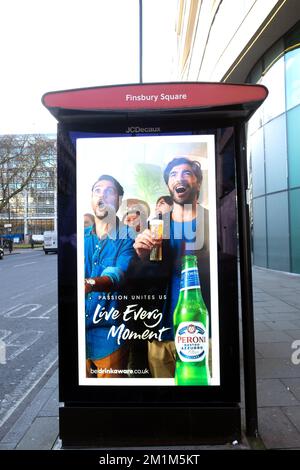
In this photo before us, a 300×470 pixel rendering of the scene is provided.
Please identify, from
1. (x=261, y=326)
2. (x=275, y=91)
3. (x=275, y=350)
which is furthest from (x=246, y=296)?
(x=275, y=91)

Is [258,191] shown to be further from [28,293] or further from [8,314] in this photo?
[8,314]

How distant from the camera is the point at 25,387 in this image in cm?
457

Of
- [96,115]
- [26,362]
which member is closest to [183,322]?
[96,115]

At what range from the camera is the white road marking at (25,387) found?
395 cm

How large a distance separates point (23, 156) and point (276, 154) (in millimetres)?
Answer: 40875

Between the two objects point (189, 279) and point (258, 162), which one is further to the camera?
point (258, 162)

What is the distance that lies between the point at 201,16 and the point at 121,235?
27259 millimetres

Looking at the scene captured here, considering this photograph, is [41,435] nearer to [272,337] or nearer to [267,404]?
[267,404]

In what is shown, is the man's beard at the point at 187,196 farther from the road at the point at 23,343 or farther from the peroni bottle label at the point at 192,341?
the road at the point at 23,343

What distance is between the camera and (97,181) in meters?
3.04

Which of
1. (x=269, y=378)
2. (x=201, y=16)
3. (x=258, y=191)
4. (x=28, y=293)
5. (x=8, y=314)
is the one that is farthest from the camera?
(x=201, y=16)

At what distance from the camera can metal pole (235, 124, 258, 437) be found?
310cm

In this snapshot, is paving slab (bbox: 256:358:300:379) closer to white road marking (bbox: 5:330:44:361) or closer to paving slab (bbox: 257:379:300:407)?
paving slab (bbox: 257:379:300:407)

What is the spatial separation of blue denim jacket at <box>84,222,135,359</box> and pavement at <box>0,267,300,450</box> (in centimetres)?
77
